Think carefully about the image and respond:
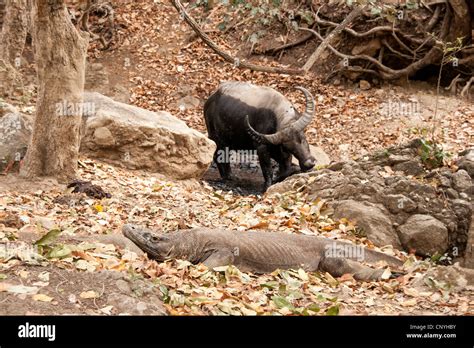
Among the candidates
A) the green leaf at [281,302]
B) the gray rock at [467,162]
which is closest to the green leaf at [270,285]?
the green leaf at [281,302]

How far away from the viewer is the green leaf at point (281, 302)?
6738 millimetres

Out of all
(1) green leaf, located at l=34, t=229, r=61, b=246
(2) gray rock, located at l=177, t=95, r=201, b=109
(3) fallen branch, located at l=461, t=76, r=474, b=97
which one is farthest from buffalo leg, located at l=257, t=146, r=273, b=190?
(1) green leaf, located at l=34, t=229, r=61, b=246

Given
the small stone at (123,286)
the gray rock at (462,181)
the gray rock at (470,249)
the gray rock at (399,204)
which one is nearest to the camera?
the small stone at (123,286)

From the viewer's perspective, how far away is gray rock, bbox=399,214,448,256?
9812mm

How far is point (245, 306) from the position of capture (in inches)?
257

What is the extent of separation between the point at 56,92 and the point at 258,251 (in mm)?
3824

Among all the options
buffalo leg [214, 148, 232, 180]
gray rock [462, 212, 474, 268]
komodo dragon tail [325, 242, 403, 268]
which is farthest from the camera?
buffalo leg [214, 148, 232, 180]

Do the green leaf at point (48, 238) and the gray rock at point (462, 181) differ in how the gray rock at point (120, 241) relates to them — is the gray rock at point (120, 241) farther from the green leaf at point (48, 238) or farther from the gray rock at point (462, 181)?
the gray rock at point (462, 181)

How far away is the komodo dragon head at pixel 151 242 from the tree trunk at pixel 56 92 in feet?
9.73

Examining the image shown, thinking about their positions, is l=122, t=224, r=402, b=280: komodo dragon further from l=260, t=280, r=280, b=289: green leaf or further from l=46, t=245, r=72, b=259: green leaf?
l=46, t=245, r=72, b=259: green leaf

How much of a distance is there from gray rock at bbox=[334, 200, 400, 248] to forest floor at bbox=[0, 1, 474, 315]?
0.51 feet

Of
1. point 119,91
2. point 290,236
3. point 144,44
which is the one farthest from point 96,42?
point 290,236

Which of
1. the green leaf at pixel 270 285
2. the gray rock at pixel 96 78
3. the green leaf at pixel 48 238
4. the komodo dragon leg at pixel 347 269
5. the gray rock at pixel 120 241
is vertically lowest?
the komodo dragon leg at pixel 347 269

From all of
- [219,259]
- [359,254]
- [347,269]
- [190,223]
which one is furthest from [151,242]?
[359,254]
